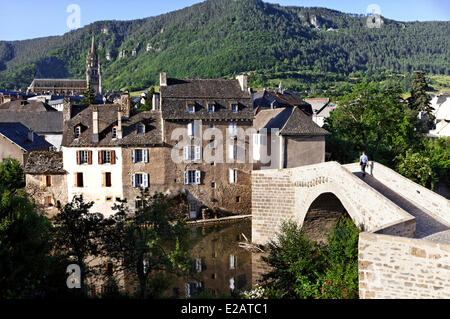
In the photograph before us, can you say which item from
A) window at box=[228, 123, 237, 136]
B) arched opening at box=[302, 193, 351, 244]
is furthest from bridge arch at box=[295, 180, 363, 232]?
window at box=[228, 123, 237, 136]

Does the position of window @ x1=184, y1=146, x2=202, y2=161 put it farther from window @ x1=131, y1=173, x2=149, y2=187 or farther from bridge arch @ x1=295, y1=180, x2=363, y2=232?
bridge arch @ x1=295, y1=180, x2=363, y2=232

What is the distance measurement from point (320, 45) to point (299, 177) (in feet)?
598

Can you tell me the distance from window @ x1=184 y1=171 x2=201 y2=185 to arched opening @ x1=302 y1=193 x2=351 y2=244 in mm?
12028

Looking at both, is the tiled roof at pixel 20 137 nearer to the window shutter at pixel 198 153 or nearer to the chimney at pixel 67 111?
the chimney at pixel 67 111

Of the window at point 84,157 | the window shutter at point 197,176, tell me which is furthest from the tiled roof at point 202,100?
the window at point 84,157

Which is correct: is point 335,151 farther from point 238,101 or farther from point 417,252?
point 417,252

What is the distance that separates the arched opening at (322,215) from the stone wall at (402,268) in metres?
10.6

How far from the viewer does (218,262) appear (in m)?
26.8

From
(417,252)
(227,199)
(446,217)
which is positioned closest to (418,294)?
(417,252)

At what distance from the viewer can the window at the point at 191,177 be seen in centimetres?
3512

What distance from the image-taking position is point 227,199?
118ft

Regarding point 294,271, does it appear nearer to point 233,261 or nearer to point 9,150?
Answer: point 233,261

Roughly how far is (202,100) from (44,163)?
13732mm

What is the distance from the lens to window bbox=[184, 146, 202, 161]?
3478 cm
